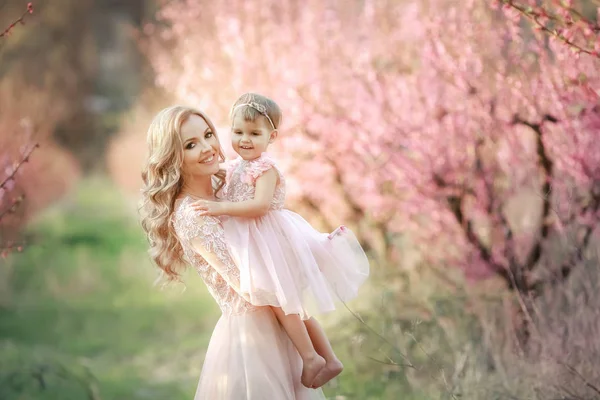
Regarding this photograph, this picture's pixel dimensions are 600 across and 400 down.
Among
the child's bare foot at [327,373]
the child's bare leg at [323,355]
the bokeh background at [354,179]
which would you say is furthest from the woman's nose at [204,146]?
the bokeh background at [354,179]

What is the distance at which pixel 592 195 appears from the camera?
4.18m

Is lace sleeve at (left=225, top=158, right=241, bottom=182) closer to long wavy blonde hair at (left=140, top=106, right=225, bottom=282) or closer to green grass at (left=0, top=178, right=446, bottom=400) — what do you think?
long wavy blonde hair at (left=140, top=106, right=225, bottom=282)

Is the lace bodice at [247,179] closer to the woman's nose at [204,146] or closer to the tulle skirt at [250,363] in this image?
the woman's nose at [204,146]

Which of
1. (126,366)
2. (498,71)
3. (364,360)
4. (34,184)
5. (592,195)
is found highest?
(498,71)

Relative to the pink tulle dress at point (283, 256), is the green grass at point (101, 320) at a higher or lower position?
lower

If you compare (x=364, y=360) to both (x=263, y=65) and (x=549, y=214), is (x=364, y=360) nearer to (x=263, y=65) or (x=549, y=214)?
(x=549, y=214)

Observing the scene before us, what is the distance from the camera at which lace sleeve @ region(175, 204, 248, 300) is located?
2.28m

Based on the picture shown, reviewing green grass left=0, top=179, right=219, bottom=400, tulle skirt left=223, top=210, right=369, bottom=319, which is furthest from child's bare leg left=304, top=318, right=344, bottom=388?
green grass left=0, top=179, right=219, bottom=400

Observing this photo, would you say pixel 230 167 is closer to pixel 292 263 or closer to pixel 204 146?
pixel 204 146

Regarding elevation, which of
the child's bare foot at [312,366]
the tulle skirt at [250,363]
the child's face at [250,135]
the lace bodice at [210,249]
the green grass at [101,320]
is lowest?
the green grass at [101,320]

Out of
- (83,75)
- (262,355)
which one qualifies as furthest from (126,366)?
(262,355)

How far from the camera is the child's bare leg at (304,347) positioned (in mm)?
2316

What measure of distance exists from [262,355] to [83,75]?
5.93 metres

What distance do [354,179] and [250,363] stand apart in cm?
361
